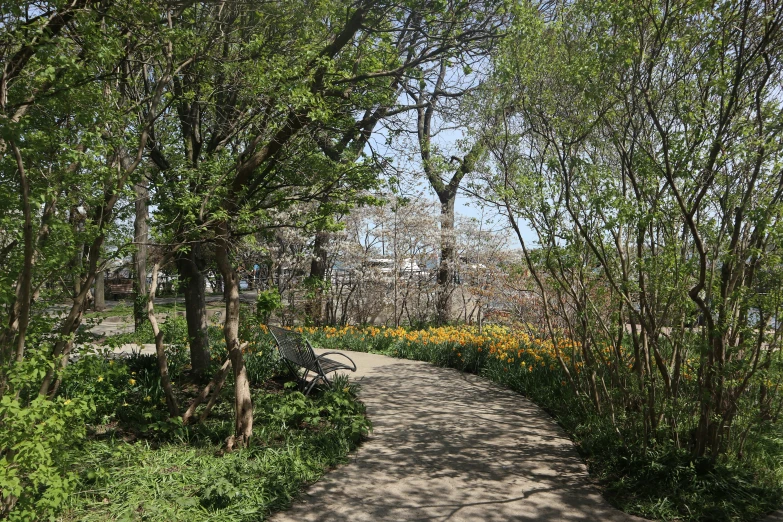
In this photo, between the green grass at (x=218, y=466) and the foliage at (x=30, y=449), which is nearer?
the foliage at (x=30, y=449)

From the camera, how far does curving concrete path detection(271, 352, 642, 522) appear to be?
3932 millimetres

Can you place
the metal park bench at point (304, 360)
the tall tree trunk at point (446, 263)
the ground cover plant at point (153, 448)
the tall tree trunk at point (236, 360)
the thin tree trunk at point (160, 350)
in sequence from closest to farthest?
the ground cover plant at point (153, 448)
the thin tree trunk at point (160, 350)
the tall tree trunk at point (236, 360)
the metal park bench at point (304, 360)
the tall tree trunk at point (446, 263)

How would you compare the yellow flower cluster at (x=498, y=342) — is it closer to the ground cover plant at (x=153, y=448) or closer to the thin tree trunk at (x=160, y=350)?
the ground cover plant at (x=153, y=448)

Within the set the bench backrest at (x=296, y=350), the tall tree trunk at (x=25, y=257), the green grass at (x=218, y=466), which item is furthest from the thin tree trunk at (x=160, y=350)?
the bench backrest at (x=296, y=350)

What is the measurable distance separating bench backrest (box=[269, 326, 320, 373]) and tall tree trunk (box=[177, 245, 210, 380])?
0.95 meters

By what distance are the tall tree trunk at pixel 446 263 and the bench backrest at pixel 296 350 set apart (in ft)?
21.2

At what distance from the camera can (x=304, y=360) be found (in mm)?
6484

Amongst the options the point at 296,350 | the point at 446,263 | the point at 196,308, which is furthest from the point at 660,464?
the point at 446,263

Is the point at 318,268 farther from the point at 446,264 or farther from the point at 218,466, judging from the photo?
the point at 218,466

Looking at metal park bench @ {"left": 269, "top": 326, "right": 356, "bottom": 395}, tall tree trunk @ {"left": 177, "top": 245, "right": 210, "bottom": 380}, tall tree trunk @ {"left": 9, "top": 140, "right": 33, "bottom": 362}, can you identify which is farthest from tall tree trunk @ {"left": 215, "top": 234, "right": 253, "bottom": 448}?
tall tree trunk @ {"left": 9, "top": 140, "right": 33, "bottom": 362}

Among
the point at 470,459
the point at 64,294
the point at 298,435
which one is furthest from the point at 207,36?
the point at 470,459

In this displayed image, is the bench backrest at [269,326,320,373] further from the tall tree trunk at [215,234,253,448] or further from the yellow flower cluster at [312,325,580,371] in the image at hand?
the yellow flower cluster at [312,325,580,371]

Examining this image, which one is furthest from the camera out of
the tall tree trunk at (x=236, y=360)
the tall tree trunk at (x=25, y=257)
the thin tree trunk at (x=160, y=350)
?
Result: the tall tree trunk at (x=236, y=360)

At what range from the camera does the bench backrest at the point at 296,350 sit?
20.9 ft
